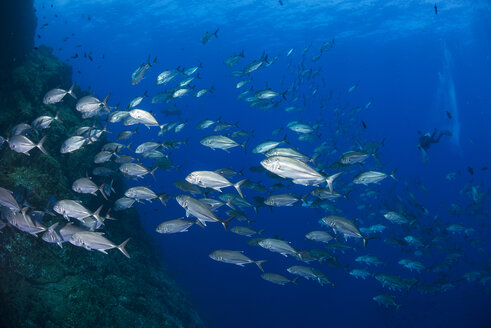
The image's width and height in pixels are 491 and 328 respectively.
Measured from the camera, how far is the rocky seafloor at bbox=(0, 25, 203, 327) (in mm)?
5449

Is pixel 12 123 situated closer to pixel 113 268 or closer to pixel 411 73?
pixel 113 268

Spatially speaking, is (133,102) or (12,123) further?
(133,102)

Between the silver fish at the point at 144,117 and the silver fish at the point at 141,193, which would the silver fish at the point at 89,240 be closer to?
the silver fish at the point at 141,193

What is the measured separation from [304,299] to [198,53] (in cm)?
4950

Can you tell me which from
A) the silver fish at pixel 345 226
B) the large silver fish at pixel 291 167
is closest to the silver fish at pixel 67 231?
the large silver fish at pixel 291 167

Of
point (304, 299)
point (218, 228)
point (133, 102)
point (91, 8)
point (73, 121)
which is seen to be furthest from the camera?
point (91, 8)

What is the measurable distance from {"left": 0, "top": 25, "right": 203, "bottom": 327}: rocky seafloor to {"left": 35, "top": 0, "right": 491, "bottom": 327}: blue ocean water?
269 cm

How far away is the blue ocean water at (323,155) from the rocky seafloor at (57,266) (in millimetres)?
2693

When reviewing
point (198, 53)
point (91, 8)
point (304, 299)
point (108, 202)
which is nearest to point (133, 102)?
point (108, 202)

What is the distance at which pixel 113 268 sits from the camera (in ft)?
25.3

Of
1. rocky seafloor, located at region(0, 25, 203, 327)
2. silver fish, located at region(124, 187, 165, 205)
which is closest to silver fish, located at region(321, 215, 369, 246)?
silver fish, located at region(124, 187, 165, 205)

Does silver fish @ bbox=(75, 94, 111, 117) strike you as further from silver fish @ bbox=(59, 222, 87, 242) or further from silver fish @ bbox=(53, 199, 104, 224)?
silver fish @ bbox=(59, 222, 87, 242)

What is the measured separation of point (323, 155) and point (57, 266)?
18.9 m

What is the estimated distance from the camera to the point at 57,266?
6.14 metres
